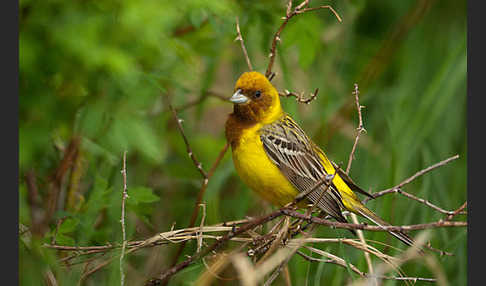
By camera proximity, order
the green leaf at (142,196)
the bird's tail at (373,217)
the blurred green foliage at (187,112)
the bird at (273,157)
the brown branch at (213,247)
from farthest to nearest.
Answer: the bird at (273,157), the bird's tail at (373,217), the green leaf at (142,196), the brown branch at (213,247), the blurred green foliage at (187,112)

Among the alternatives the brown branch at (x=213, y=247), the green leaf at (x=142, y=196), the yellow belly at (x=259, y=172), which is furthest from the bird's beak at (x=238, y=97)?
the brown branch at (x=213, y=247)

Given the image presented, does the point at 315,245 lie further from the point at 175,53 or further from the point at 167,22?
the point at 167,22

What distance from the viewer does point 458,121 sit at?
5.54 m

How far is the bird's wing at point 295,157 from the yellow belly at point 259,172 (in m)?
0.03

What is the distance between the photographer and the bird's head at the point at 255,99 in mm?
3441

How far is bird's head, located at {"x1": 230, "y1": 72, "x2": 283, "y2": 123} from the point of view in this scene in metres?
3.44

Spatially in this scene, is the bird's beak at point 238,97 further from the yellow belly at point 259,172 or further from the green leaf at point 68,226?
the green leaf at point 68,226

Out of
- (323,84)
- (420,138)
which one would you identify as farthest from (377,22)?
(420,138)

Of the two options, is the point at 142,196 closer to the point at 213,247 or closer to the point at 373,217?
the point at 213,247

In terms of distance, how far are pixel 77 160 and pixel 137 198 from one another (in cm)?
50

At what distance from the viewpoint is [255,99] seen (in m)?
3.55

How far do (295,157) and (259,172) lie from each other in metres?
0.29

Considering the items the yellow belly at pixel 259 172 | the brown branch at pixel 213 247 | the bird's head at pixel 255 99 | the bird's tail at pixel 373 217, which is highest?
the bird's head at pixel 255 99

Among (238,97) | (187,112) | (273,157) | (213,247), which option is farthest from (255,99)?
(187,112)
